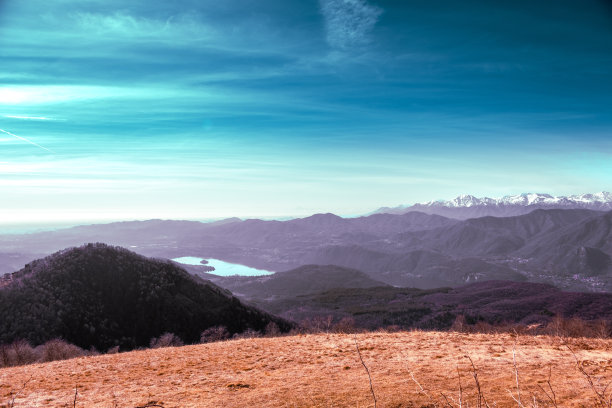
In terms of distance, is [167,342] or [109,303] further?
[109,303]

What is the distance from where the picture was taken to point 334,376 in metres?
15.5

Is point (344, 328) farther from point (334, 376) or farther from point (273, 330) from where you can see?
point (334, 376)

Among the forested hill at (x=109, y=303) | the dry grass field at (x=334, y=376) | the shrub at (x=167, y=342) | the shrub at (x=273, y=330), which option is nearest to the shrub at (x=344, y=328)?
the shrub at (x=273, y=330)

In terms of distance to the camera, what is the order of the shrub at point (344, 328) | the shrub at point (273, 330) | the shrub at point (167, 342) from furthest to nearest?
the shrub at point (273, 330)
the shrub at point (167, 342)
the shrub at point (344, 328)

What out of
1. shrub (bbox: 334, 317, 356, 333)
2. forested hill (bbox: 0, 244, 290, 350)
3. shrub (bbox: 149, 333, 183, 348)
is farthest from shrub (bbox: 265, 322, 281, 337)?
shrub (bbox: 149, 333, 183, 348)

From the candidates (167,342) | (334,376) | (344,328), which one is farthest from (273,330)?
(334,376)

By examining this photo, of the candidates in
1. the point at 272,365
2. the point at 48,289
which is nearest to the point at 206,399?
the point at 272,365

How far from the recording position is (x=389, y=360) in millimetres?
17922

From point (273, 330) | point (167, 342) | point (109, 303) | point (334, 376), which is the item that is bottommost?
point (109, 303)

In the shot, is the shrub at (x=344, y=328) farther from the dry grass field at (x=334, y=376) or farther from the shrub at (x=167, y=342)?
the shrub at (x=167, y=342)

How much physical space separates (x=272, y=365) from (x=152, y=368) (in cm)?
784

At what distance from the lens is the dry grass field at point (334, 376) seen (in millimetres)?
11773

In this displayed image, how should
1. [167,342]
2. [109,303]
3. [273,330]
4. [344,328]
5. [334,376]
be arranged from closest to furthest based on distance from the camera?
1. [334,376]
2. [344,328]
3. [167,342]
4. [273,330]
5. [109,303]

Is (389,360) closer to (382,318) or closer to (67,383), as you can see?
(67,383)
